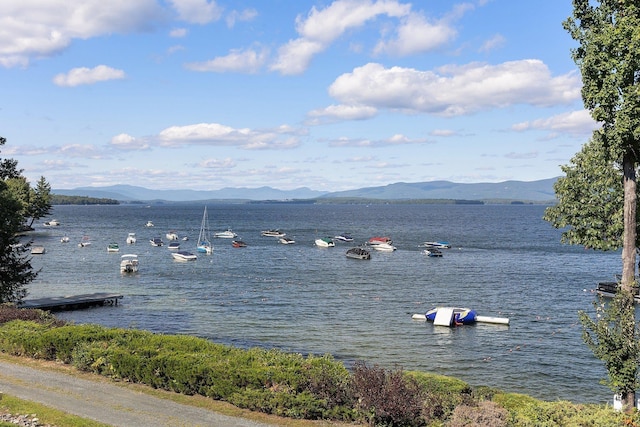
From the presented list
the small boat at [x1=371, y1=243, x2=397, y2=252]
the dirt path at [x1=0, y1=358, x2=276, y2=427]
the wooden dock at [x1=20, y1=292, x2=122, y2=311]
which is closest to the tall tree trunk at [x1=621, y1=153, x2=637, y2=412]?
the dirt path at [x1=0, y1=358, x2=276, y2=427]

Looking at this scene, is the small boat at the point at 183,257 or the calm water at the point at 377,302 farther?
the small boat at the point at 183,257

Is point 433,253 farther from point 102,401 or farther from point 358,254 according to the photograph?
point 102,401

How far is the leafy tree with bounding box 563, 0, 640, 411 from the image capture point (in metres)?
17.2

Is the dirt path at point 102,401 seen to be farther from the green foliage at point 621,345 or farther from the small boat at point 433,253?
the small boat at point 433,253

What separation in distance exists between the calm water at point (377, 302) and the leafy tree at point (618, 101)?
48.4 feet

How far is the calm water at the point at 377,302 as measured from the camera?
40312mm

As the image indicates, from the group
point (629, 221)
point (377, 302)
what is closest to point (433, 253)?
point (377, 302)

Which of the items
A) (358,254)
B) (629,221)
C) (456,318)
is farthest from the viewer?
(358,254)

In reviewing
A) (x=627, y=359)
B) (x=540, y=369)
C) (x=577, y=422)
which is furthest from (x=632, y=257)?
(x=540, y=369)

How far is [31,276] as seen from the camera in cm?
4106

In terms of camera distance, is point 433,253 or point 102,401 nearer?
point 102,401

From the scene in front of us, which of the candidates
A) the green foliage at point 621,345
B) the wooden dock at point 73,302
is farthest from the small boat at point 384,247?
the green foliage at point 621,345

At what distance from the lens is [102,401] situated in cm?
1956

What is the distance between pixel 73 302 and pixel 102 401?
41.7 metres
